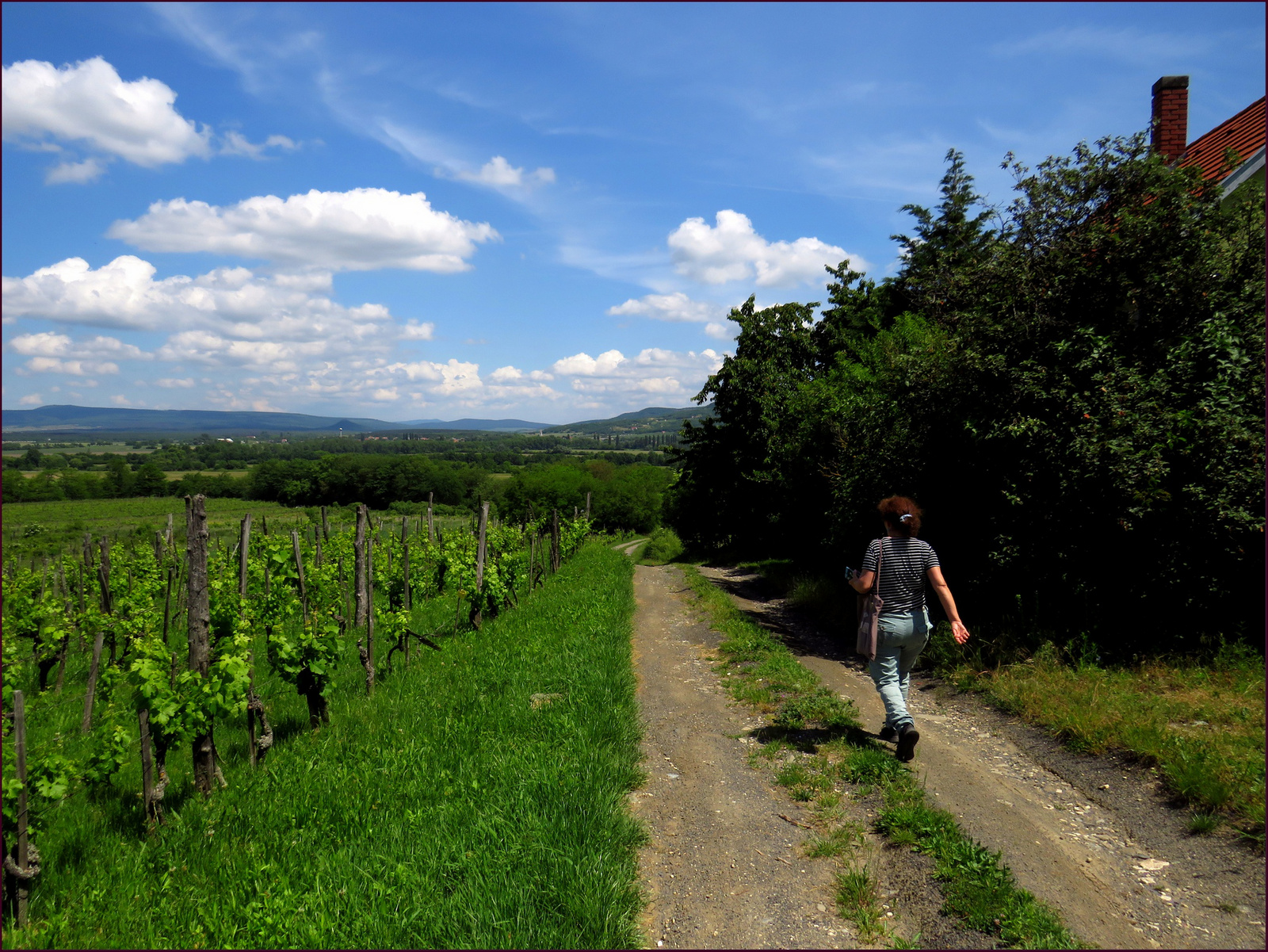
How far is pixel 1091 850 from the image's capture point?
4.25 metres

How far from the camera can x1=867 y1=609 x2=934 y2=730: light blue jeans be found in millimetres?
5559

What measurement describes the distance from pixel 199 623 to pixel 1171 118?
1715 cm

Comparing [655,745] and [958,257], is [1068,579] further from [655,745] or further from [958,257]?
[958,257]

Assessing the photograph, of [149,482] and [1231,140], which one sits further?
[149,482]

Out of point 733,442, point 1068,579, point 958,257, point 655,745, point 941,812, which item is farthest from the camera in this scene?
point 733,442

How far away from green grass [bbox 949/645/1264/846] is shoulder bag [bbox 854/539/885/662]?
6.51 feet

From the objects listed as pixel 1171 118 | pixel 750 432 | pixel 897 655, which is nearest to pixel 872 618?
pixel 897 655

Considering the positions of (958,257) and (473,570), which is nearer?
(473,570)

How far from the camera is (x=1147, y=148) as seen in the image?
327 inches

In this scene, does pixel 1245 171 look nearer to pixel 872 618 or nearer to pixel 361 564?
pixel 872 618

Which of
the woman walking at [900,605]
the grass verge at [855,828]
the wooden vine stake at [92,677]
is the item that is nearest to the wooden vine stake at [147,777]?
the wooden vine stake at [92,677]

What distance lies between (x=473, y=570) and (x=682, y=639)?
4905mm

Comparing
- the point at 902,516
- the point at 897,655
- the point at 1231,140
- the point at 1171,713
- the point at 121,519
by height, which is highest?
the point at 1231,140

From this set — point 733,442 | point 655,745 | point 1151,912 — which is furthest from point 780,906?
point 733,442
